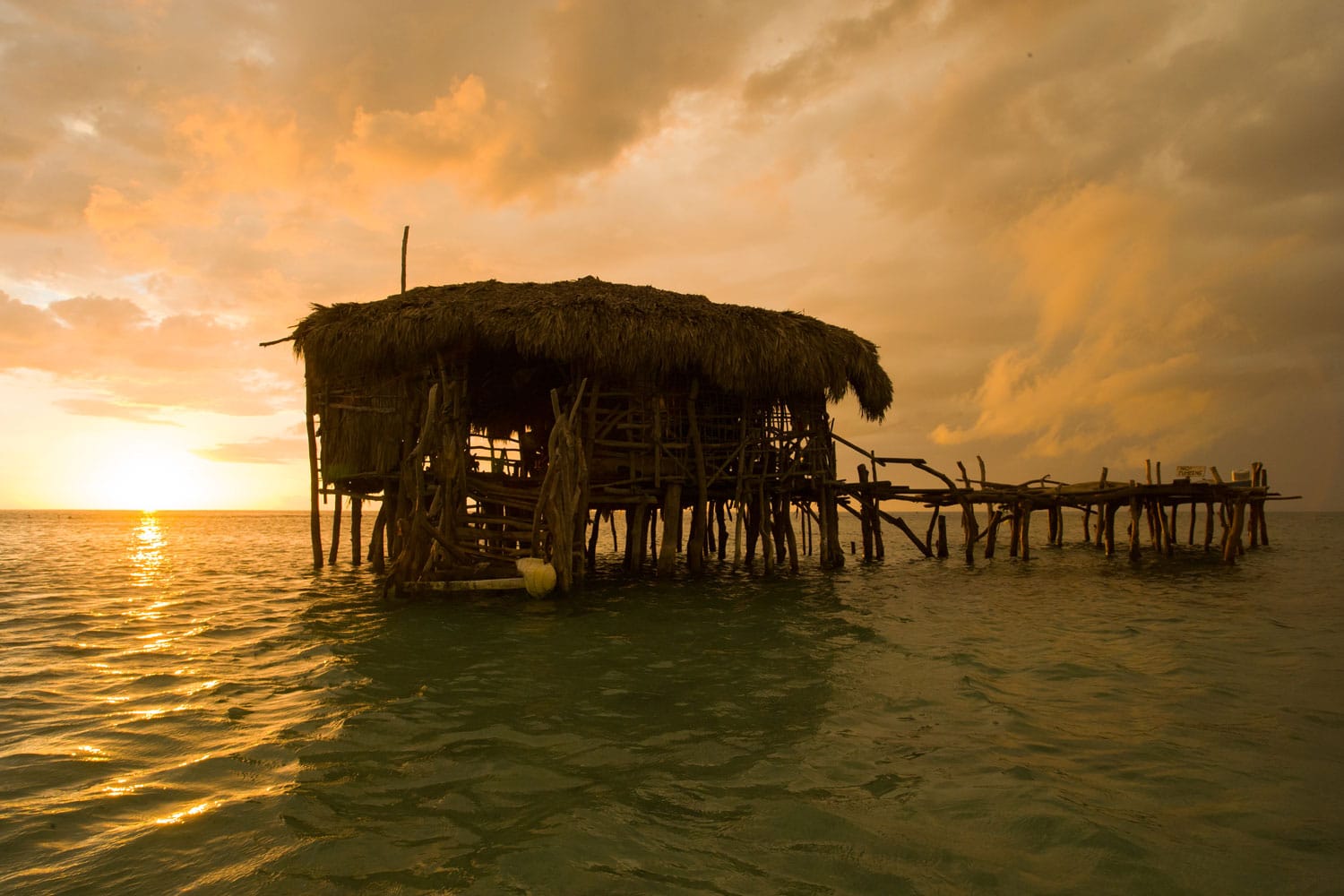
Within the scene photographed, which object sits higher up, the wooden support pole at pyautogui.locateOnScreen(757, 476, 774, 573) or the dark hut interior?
the dark hut interior

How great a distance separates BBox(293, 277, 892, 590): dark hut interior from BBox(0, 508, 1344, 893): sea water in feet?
7.60

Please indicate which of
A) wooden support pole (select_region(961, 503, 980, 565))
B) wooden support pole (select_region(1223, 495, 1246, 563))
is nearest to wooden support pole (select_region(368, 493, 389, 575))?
wooden support pole (select_region(961, 503, 980, 565))

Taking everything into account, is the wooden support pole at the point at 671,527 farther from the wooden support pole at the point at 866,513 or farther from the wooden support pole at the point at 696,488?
the wooden support pole at the point at 866,513

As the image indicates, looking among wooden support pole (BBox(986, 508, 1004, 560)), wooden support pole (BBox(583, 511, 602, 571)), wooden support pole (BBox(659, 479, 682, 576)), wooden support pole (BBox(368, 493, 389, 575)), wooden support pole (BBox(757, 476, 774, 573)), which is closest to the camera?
wooden support pole (BBox(659, 479, 682, 576))

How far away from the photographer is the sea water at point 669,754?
13.0 feet

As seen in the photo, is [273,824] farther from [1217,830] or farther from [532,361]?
[532,361]

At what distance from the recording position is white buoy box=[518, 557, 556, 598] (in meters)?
12.5

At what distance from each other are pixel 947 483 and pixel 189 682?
18398 millimetres

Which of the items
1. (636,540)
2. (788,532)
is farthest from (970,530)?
(636,540)

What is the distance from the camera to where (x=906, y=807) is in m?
4.67

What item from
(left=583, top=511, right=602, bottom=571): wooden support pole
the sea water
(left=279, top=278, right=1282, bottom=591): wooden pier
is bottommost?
the sea water

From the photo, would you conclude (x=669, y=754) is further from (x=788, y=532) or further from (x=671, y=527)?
(x=788, y=532)

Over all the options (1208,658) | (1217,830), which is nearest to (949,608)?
(1208,658)

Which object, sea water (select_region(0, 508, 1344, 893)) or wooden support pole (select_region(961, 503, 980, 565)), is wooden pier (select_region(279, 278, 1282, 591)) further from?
wooden support pole (select_region(961, 503, 980, 565))
